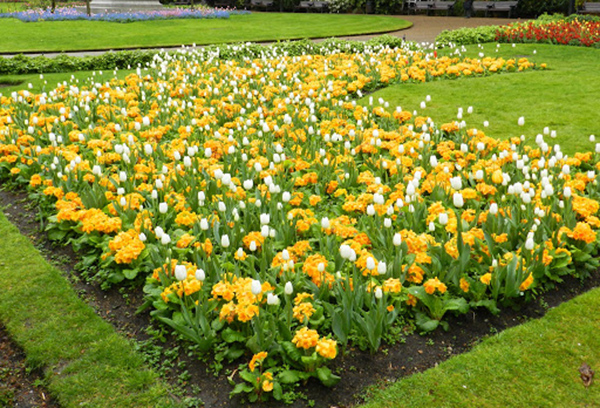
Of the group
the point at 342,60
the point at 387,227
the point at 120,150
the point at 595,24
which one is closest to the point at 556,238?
the point at 387,227

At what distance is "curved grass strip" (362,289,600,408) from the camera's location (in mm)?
3184

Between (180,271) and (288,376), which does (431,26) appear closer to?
(180,271)

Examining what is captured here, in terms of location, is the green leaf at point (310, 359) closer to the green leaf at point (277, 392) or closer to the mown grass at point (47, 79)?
the green leaf at point (277, 392)

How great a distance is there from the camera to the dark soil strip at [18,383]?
337cm

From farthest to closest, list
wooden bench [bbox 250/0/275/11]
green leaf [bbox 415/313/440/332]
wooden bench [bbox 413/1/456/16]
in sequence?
1. wooden bench [bbox 250/0/275/11]
2. wooden bench [bbox 413/1/456/16]
3. green leaf [bbox 415/313/440/332]

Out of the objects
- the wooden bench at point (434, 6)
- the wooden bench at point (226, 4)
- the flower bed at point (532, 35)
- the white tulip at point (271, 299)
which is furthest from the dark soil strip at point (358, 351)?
the wooden bench at point (226, 4)

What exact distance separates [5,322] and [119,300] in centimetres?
87

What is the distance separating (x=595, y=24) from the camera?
18047 millimetres

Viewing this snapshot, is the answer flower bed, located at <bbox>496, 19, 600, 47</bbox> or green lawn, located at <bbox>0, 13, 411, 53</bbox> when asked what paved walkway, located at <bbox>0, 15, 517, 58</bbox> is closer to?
green lawn, located at <bbox>0, 13, 411, 53</bbox>

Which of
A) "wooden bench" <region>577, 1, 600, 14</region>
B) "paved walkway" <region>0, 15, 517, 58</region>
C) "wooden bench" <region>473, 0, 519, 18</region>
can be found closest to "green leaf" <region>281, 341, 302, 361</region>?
"paved walkway" <region>0, 15, 517, 58</region>

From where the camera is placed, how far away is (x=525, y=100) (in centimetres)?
965

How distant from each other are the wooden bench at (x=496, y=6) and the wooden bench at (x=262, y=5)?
49.2 feet

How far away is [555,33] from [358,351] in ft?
54.3

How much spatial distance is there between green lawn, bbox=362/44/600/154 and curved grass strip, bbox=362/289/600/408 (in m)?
4.08
